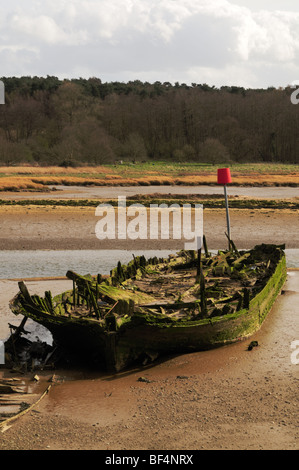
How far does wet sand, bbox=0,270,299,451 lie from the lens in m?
6.94

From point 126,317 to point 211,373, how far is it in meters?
1.39

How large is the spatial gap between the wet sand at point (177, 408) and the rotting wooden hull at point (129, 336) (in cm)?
20

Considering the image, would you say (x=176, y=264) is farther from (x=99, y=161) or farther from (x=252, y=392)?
(x=99, y=161)

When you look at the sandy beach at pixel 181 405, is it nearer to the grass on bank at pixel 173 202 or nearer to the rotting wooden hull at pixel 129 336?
the rotting wooden hull at pixel 129 336

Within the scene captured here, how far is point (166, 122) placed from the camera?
8894cm

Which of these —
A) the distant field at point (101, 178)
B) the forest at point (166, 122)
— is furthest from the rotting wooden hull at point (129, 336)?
the forest at point (166, 122)

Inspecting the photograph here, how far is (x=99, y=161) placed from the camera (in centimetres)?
6053

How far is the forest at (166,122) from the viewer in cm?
7475

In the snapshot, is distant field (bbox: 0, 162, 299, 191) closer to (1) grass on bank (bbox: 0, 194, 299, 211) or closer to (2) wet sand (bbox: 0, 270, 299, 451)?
(1) grass on bank (bbox: 0, 194, 299, 211)

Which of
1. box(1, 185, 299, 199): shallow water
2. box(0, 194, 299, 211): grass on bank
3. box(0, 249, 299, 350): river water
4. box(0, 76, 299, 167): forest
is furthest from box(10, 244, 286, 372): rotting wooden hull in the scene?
box(0, 76, 299, 167): forest

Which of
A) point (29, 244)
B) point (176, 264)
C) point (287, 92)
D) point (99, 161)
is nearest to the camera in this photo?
point (176, 264)

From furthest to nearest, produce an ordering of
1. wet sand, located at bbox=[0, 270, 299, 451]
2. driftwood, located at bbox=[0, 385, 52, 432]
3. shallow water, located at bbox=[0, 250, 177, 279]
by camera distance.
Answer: shallow water, located at bbox=[0, 250, 177, 279], driftwood, located at bbox=[0, 385, 52, 432], wet sand, located at bbox=[0, 270, 299, 451]

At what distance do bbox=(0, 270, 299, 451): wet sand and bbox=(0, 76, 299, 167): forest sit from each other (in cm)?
5914
